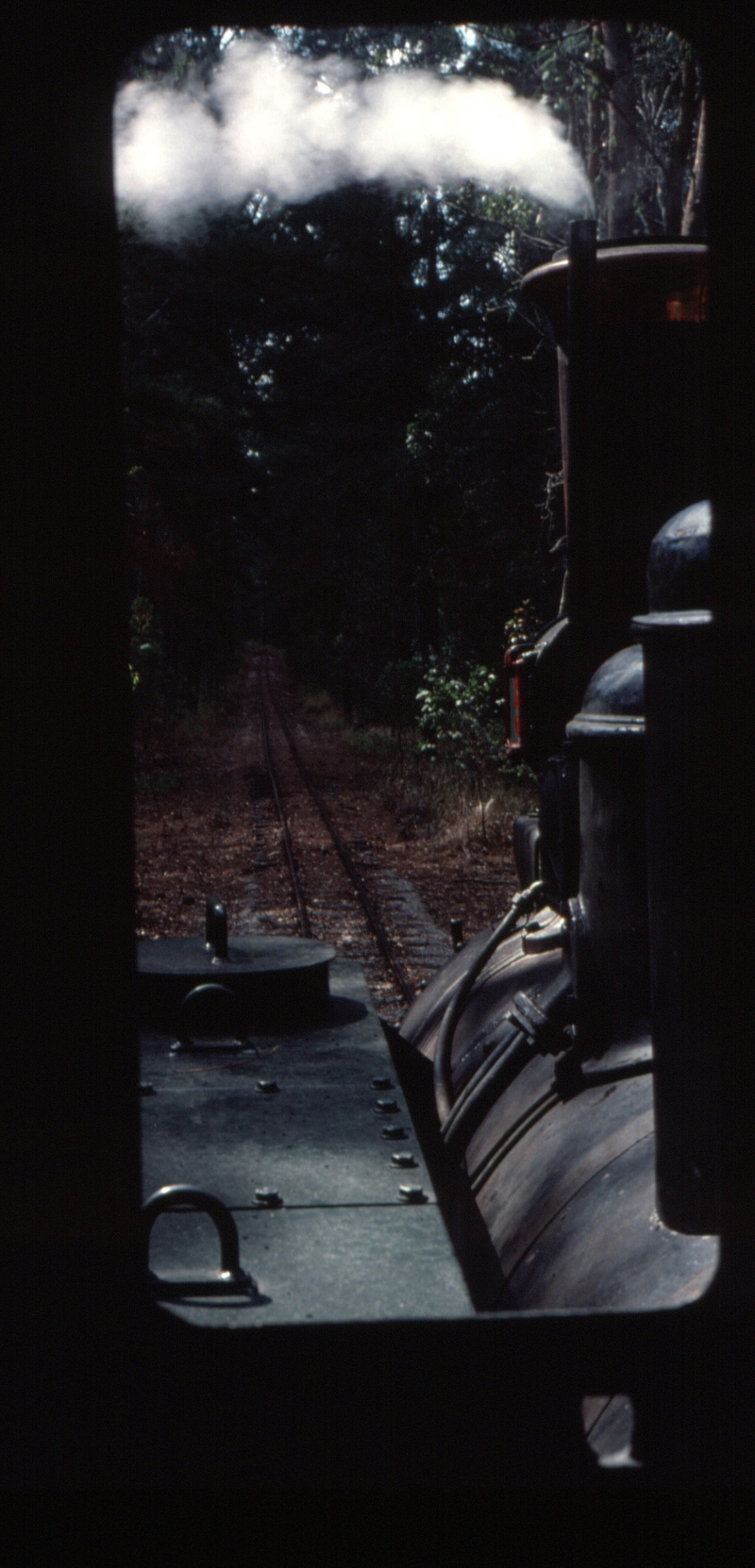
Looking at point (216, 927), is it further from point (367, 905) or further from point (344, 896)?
point (344, 896)

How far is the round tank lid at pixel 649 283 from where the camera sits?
162 inches

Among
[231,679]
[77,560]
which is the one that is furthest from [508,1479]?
[231,679]

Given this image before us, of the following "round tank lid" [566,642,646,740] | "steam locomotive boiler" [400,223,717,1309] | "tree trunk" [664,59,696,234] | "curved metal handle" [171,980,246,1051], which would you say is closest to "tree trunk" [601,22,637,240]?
"tree trunk" [664,59,696,234]

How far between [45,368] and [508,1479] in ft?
3.66

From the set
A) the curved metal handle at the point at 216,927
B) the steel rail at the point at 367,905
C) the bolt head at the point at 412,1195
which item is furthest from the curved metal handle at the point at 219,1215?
the steel rail at the point at 367,905

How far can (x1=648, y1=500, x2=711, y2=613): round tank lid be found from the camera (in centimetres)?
173

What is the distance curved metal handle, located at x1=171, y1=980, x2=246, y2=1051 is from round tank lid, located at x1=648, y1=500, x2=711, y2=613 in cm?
176

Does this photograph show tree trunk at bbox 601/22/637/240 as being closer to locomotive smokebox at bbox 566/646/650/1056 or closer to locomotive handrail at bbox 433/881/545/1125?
locomotive handrail at bbox 433/881/545/1125

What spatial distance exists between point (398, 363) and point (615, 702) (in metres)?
23.2

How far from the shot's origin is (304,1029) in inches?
168

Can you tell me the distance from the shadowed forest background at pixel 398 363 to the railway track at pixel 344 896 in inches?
123

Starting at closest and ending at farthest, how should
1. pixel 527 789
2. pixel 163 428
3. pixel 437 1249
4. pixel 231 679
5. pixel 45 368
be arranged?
pixel 45 368 → pixel 437 1249 → pixel 527 789 → pixel 163 428 → pixel 231 679

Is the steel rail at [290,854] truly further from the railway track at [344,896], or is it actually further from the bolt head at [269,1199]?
the bolt head at [269,1199]

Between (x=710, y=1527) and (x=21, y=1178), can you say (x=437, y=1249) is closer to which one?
(x=710, y=1527)
